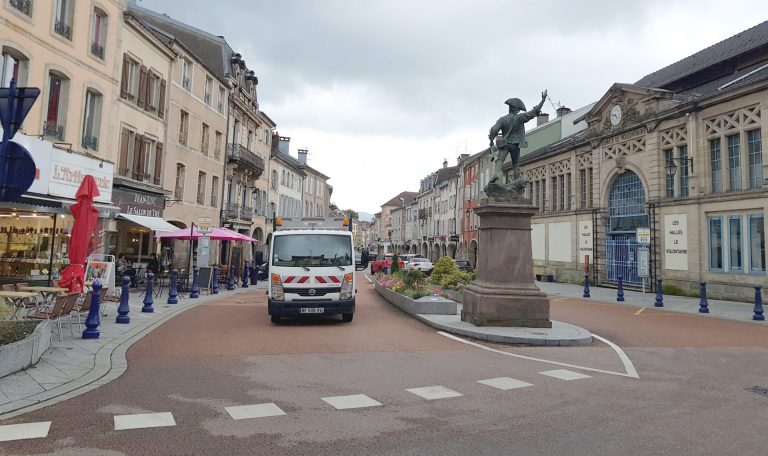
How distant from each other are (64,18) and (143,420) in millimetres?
17037

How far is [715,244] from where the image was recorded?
799 inches

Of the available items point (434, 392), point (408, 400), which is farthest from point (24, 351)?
point (434, 392)

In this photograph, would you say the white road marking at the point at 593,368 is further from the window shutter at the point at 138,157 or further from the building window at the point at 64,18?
the window shutter at the point at 138,157

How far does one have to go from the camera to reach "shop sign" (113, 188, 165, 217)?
1908cm

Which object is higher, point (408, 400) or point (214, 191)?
point (214, 191)

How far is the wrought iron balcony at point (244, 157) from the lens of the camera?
31188 mm

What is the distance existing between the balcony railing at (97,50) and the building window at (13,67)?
3.18 m

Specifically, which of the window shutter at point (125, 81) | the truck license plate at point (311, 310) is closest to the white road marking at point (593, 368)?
the truck license plate at point (311, 310)

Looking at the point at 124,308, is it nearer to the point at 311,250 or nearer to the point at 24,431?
the point at 311,250

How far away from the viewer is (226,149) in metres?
30.9

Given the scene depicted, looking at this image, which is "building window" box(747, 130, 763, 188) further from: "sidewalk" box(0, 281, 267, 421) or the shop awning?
the shop awning

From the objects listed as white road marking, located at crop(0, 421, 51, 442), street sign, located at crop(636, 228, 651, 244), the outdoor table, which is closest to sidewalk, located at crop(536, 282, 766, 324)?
street sign, located at crop(636, 228, 651, 244)

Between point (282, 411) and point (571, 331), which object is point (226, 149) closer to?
point (571, 331)

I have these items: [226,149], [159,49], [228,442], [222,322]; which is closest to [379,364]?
[228,442]
